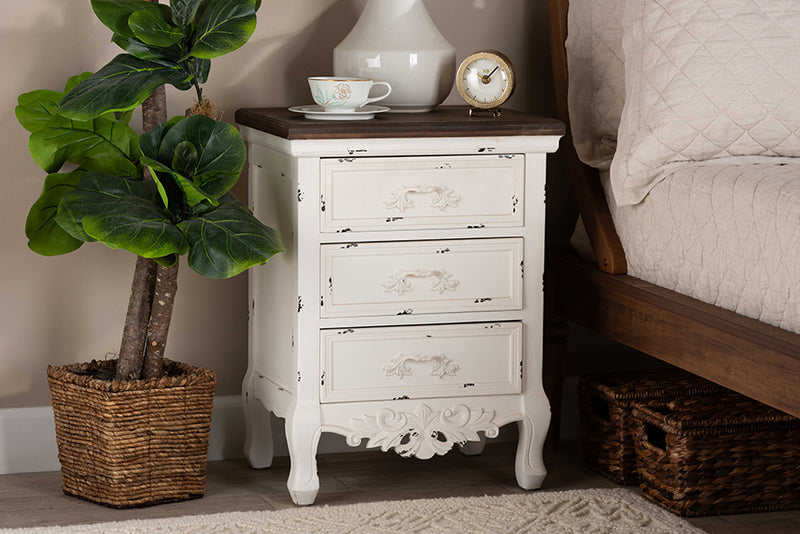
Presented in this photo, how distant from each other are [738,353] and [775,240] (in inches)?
7.3

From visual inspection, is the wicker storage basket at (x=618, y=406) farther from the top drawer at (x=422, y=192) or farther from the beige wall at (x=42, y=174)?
the beige wall at (x=42, y=174)

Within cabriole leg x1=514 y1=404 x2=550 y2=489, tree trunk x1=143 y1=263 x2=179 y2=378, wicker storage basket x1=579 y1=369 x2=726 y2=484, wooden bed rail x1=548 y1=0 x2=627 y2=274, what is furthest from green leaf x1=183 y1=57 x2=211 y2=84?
wicker storage basket x1=579 y1=369 x2=726 y2=484

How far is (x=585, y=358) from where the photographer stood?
8.30 ft

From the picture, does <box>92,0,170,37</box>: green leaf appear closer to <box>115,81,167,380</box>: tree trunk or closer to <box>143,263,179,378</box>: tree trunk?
<box>115,81,167,380</box>: tree trunk

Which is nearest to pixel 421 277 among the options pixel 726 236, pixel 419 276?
pixel 419 276

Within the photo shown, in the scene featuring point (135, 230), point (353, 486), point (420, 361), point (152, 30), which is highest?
point (152, 30)

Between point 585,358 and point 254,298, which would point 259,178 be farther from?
point 585,358

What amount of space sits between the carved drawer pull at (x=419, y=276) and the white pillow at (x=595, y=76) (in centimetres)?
43

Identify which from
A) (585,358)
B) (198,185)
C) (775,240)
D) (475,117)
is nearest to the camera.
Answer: (775,240)

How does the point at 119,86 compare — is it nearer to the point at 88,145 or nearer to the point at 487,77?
the point at 88,145

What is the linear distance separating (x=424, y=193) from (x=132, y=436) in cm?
68

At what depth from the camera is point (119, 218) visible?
1.78 meters

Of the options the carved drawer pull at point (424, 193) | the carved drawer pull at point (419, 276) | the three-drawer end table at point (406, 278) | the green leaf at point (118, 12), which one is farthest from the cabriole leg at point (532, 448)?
A: the green leaf at point (118, 12)

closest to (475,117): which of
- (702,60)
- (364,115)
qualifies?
(364,115)
